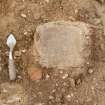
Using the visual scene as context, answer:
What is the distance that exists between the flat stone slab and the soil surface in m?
0.07

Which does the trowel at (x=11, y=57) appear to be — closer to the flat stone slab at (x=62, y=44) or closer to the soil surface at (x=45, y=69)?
the soil surface at (x=45, y=69)

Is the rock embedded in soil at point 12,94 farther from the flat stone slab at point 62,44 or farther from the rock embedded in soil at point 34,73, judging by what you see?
the flat stone slab at point 62,44

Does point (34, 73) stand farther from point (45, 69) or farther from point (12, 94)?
point (12, 94)

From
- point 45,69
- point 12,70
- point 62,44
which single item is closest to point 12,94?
point 12,70

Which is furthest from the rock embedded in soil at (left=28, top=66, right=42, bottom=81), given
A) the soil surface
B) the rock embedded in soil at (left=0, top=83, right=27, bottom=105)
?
the rock embedded in soil at (left=0, top=83, right=27, bottom=105)

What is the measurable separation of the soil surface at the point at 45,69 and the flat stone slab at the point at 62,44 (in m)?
0.07

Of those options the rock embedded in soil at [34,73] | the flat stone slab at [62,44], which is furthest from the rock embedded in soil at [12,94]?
the flat stone slab at [62,44]

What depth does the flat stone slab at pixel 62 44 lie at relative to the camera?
309cm

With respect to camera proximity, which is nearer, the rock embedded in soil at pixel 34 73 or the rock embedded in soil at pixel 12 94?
the rock embedded in soil at pixel 12 94

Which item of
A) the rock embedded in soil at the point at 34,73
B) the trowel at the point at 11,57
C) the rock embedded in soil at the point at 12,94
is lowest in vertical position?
the rock embedded in soil at the point at 12,94

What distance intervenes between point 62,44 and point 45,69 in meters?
0.23

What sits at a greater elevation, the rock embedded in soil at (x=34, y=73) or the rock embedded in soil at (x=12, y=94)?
the rock embedded in soil at (x=34, y=73)

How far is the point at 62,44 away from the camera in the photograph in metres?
3.15

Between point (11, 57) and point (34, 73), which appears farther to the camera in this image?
point (34, 73)
